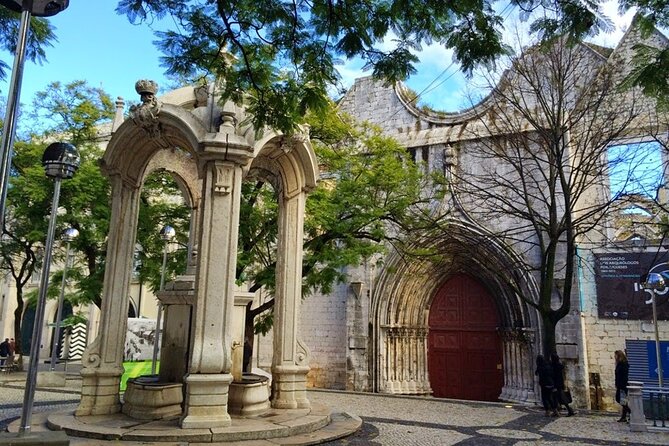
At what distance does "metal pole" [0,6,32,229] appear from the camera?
13.8 ft

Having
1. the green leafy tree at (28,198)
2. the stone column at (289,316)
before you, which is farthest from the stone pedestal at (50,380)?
the stone column at (289,316)

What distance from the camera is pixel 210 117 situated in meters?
7.02

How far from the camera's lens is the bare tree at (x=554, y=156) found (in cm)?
1126

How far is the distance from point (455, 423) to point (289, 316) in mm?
3283

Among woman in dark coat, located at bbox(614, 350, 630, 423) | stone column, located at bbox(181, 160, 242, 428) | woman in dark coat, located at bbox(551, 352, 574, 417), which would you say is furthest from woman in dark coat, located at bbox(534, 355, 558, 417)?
stone column, located at bbox(181, 160, 242, 428)

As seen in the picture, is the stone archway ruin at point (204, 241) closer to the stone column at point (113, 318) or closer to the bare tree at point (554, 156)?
the stone column at point (113, 318)

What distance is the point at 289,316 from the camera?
7973mm

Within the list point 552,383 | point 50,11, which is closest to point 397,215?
point 552,383

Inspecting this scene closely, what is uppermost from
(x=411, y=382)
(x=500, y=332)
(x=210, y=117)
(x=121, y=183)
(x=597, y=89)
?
(x=597, y=89)

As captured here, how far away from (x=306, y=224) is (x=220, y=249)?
16.5 feet

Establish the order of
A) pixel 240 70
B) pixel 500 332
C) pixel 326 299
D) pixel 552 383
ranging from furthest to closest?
pixel 326 299 → pixel 500 332 → pixel 552 383 → pixel 240 70

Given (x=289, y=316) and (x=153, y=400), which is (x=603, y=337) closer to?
(x=289, y=316)

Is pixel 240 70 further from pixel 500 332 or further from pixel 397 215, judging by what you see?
pixel 500 332

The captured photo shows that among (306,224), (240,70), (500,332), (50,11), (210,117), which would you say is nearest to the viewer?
(50,11)
